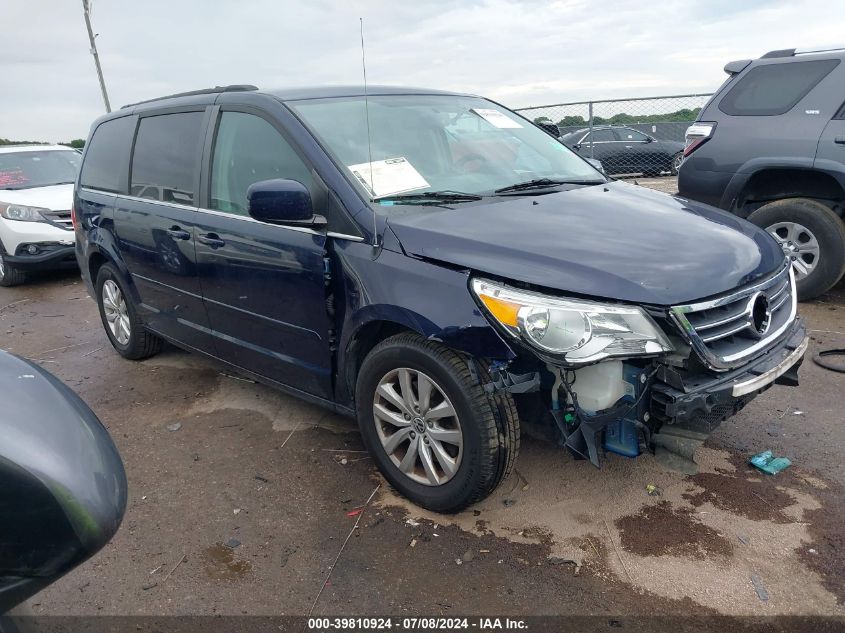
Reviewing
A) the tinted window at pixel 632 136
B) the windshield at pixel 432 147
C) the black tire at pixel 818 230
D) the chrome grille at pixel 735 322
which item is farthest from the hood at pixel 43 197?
the tinted window at pixel 632 136

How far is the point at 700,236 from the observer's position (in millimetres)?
2834

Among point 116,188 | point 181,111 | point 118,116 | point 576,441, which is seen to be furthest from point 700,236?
point 118,116

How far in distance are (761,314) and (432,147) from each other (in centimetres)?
175

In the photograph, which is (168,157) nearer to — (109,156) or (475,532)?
(109,156)

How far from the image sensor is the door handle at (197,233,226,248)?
142 inches

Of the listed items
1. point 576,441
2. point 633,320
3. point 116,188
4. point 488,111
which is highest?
point 488,111

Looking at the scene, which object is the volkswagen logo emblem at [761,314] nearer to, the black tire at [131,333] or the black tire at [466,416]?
the black tire at [466,416]

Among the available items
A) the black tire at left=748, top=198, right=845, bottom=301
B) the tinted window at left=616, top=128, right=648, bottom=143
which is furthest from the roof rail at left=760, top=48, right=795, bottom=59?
the tinted window at left=616, top=128, right=648, bottom=143

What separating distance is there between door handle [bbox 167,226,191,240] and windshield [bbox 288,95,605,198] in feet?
3.44

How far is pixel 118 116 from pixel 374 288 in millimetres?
3320

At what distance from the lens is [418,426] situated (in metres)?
2.86

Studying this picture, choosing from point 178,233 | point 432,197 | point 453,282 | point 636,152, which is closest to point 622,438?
point 453,282

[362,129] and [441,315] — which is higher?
[362,129]

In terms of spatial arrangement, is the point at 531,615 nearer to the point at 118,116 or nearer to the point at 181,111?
the point at 181,111
